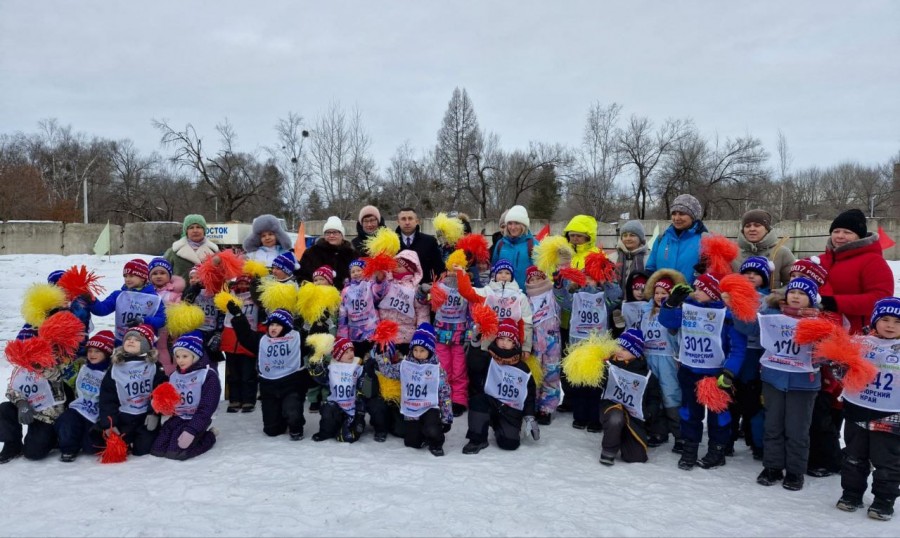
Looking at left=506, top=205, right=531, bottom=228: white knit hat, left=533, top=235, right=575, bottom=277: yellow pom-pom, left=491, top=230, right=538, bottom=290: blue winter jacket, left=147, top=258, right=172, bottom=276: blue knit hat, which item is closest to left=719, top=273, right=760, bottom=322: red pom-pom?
left=533, top=235, right=575, bottom=277: yellow pom-pom

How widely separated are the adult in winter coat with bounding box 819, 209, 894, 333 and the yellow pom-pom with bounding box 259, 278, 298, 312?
189 inches

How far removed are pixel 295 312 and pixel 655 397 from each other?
12.1 feet

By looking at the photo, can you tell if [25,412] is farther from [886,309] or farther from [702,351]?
[886,309]

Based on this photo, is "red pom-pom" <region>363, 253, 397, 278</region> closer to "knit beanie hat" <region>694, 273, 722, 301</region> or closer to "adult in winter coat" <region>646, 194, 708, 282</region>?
"adult in winter coat" <region>646, 194, 708, 282</region>

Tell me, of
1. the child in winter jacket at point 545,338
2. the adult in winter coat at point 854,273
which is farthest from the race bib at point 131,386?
the adult in winter coat at point 854,273

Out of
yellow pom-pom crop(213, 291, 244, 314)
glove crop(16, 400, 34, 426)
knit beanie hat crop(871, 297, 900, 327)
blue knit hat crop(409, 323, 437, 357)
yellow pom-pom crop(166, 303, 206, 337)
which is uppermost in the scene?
knit beanie hat crop(871, 297, 900, 327)

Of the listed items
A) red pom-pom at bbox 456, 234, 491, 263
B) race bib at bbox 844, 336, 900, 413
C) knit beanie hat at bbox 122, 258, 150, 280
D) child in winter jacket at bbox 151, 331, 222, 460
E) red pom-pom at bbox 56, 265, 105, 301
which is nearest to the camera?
race bib at bbox 844, 336, 900, 413

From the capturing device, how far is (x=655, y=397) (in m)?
5.04

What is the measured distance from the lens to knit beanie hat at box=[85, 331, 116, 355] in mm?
4922

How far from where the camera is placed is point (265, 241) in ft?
21.5

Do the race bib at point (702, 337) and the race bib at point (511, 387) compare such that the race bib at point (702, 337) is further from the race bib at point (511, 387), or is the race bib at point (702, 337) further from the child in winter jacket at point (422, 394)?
the child in winter jacket at point (422, 394)

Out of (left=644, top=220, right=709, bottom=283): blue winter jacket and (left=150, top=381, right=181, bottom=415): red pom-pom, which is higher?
(left=644, top=220, right=709, bottom=283): blue winter jacket

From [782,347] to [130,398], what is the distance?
216 inches

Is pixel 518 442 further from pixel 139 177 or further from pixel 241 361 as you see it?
pixel 139 177
